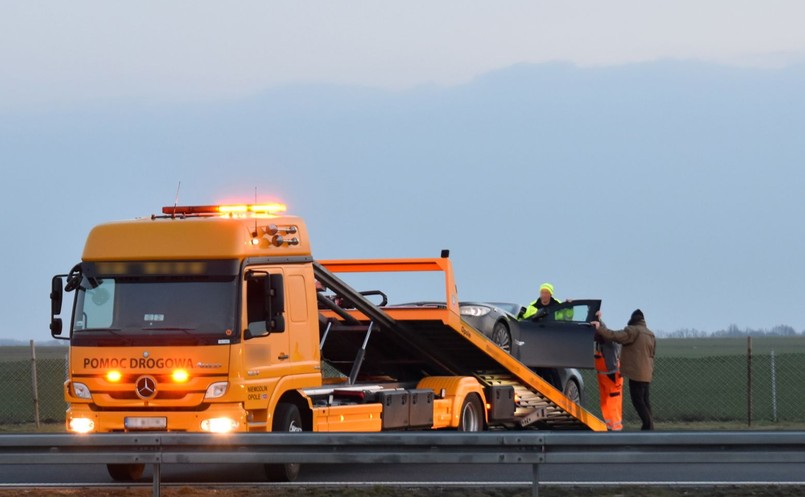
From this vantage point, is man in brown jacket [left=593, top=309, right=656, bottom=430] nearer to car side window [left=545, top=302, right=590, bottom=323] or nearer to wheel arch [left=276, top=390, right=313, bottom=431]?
car side window [left=545, top=302, right=590, bottom=323]

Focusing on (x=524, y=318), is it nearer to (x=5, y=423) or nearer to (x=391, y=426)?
(x=391, y=426)

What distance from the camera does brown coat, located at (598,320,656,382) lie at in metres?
20.6

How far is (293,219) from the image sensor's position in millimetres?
15195

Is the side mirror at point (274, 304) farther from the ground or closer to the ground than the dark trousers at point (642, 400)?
farther from the ground

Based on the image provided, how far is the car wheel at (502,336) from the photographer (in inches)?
770

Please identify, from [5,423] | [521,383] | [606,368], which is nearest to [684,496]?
[521,383]

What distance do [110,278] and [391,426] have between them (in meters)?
3.99

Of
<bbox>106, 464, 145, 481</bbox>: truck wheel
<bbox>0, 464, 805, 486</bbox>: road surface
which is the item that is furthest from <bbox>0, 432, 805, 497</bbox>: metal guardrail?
<bbox>106, 464, 145, 481</bbox>: truck wheel

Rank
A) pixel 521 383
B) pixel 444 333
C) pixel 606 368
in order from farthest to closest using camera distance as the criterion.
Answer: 1. pixel 606 368
2. pixel 521 383
3. pixel 444 333

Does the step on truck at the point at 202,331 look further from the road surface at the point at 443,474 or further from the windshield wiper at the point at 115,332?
the road surface at the point at 443,474

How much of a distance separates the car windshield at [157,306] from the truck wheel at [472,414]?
5.22m

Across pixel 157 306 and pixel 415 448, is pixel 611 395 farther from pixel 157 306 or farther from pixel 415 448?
pixel 415 448

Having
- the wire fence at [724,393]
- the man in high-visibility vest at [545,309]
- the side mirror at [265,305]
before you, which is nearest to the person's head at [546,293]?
the man in high-visibility vest at [545,309]

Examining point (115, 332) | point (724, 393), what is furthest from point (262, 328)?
point (724, 393)
